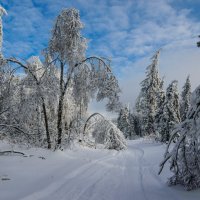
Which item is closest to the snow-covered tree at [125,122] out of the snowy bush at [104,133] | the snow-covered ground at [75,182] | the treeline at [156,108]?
the treeline at [156,108]

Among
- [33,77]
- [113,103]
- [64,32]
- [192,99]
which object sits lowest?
[192,99]

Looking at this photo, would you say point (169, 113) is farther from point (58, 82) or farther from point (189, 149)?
point (189, 149)

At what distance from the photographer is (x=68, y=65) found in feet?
69.9

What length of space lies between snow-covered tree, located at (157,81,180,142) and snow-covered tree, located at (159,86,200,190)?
27.4 m

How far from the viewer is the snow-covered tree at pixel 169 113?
36938mm

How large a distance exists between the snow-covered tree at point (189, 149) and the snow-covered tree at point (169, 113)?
89.9 feet

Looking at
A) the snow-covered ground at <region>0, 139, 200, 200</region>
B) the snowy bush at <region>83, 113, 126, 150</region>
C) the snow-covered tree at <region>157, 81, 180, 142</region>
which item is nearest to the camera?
the snow-covered ground at <region>0, 139, 200, 200</region>

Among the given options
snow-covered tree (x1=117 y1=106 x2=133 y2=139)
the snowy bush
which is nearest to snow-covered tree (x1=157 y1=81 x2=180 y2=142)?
the snowy bush

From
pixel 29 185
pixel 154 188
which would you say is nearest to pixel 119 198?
pixel 154 188

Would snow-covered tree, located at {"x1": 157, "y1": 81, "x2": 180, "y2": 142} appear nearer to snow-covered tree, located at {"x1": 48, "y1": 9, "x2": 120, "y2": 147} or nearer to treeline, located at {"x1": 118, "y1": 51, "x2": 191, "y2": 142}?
treeline, located at {"x1": 118, "y1": 51, "x2": 191, "y2": 142}

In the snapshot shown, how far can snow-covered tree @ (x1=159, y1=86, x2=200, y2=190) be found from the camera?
29.1 feet

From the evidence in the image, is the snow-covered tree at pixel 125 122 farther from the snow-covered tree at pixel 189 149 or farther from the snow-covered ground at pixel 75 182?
the snow-covered tree at pixel 189 149

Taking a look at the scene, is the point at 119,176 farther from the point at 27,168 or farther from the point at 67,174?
the point at 27,168

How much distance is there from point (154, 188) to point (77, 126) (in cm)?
1544
